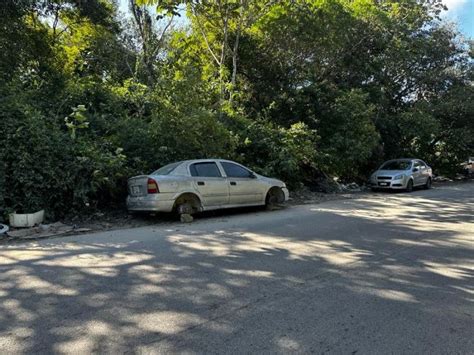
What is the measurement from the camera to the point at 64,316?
4207 millimetres

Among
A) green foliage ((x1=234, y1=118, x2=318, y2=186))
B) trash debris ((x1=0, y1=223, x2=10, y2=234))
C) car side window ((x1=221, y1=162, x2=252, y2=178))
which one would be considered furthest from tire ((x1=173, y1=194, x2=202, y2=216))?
green foliage ((x1=234, y1=118, x2=318, y2=186))

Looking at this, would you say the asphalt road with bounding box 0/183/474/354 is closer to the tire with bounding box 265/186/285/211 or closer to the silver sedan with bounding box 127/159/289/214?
the silver sedan with bounding box 127/159/289/214

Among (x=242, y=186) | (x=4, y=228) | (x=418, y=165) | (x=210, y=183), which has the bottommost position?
(x=4, y=228)

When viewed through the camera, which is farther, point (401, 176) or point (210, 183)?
point (401, 176)

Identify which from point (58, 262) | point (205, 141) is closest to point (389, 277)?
point (58, 262)

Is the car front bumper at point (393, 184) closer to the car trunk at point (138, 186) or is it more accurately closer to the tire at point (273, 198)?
the tire at point (273, 198)

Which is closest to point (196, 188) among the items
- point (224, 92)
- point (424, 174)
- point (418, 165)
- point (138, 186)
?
point (138, 186)

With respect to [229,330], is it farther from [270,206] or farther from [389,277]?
[270,206]

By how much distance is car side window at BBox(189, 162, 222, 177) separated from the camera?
420 inches

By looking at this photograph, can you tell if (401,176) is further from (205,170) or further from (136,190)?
(136,190)

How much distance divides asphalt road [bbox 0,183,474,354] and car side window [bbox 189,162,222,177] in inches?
92.4

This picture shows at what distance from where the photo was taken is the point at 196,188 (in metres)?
10.5

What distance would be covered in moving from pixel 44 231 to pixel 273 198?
6149 millimetres

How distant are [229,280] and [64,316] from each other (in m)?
1.99
